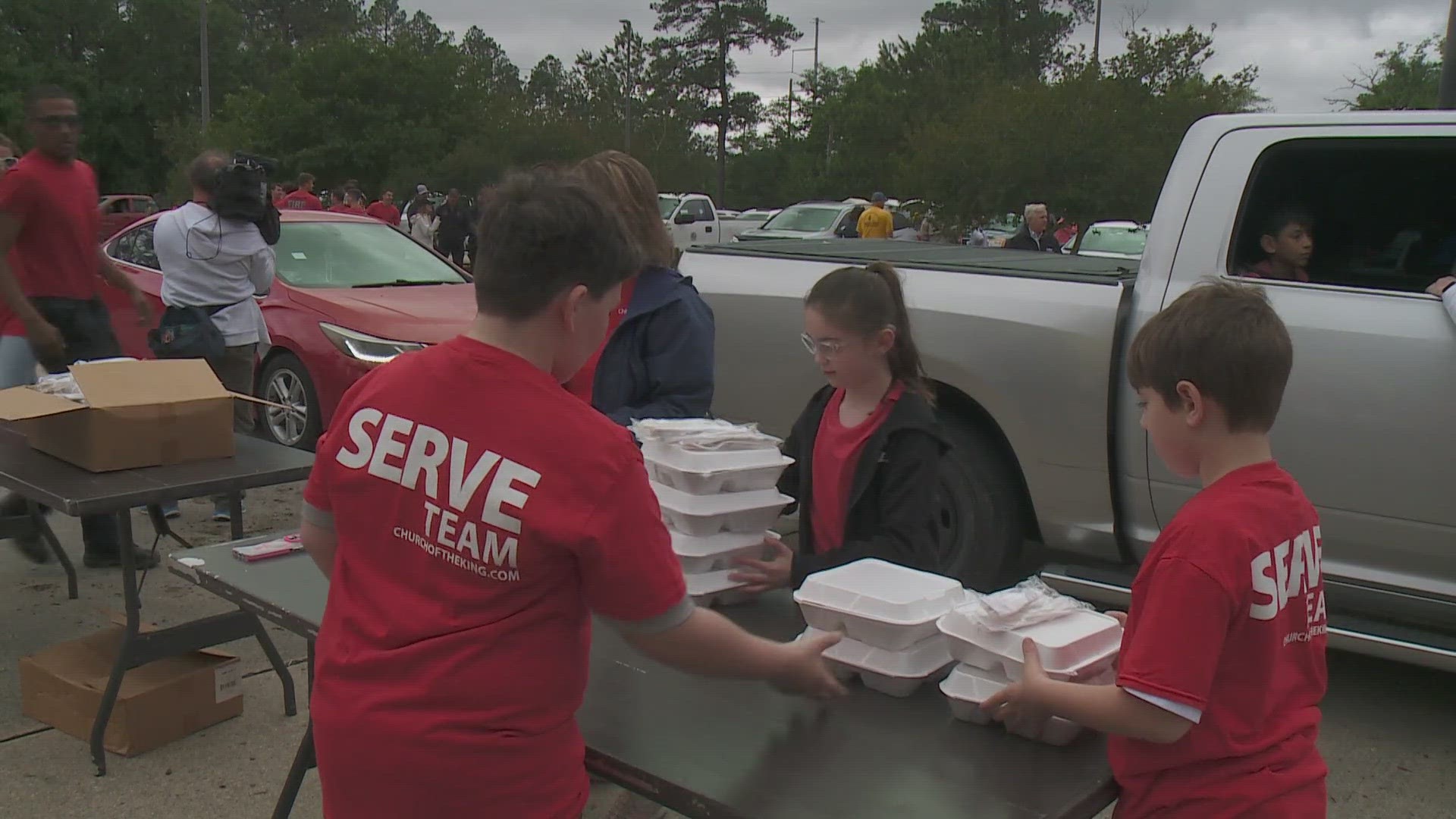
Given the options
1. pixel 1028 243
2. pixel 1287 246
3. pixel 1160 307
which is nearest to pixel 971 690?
pixel 1160 307

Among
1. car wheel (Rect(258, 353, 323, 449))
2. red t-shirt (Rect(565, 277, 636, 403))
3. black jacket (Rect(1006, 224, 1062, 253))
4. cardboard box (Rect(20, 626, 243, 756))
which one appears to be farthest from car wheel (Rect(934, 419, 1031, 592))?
black jacket (Rect(1006, 224, 1062, 253))

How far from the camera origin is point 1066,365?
169 inches

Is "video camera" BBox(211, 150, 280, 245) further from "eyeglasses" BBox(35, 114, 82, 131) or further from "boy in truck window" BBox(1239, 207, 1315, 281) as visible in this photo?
"boy in truck window" BBox(1239, 207, 1315, 281)

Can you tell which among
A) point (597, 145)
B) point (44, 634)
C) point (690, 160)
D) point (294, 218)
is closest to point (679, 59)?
point (690, 160)

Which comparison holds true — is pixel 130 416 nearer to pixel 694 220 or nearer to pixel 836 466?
pixel 836 466

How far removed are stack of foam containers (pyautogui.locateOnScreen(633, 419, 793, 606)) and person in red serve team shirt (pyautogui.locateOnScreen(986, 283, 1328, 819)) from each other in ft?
2.55

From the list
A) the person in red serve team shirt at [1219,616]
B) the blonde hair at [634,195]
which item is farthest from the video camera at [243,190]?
the person in red serve team shirt at [1219,616]

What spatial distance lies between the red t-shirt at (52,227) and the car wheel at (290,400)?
85.0 inches

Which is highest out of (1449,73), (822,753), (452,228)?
(1449,73)

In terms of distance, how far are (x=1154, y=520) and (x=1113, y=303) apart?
2.56ft

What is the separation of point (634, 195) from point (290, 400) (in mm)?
5195

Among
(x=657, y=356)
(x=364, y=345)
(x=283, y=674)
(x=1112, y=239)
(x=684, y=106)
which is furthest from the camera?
(x=684, y=106)

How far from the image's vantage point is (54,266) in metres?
5.20

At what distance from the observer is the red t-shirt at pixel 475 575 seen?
152 centimetres
